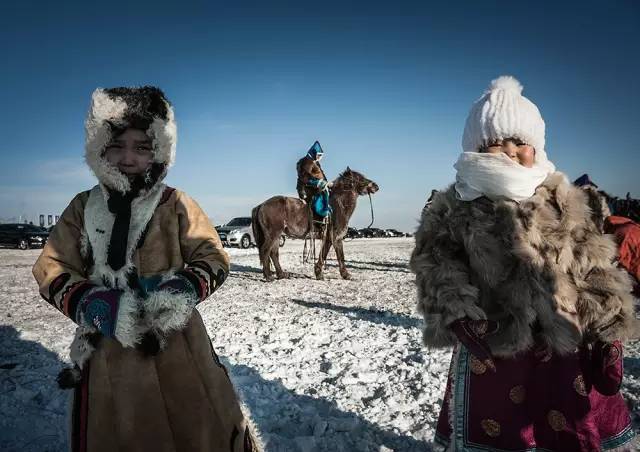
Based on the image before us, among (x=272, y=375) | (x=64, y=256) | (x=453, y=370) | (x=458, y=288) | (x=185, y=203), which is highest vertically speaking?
(x=185, y=203)

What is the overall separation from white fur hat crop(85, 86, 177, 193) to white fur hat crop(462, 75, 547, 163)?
58.7 inches

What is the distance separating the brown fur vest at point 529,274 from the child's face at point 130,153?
1383 millimetres

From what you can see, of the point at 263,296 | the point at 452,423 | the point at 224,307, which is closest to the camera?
the point at 452,423

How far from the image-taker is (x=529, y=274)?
167 centimetres

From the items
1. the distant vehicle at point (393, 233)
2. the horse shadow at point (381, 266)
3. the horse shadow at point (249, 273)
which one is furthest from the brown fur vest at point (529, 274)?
the distant vehicle at point (393, 233)

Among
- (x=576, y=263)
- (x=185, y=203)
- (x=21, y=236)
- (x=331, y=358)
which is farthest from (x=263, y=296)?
(x=21, y=236)

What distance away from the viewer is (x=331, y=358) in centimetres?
407

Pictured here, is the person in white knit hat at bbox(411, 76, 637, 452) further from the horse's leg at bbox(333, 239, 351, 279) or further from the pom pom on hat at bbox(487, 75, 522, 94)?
the horse's leg at bbox(333, 239, 351, 279)

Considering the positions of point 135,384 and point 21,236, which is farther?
point 21,236

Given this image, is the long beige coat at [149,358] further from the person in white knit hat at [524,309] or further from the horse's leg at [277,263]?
the horse's leg at [277,263]

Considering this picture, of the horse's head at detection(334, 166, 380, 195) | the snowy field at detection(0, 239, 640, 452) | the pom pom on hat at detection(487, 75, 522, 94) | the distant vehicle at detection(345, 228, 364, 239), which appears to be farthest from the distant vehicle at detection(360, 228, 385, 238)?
the pom pom on hat at detection(487, 75, 522, 94)

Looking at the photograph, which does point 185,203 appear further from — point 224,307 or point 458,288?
point 224,307

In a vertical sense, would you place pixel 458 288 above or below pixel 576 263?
below

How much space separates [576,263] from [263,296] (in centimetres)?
643
